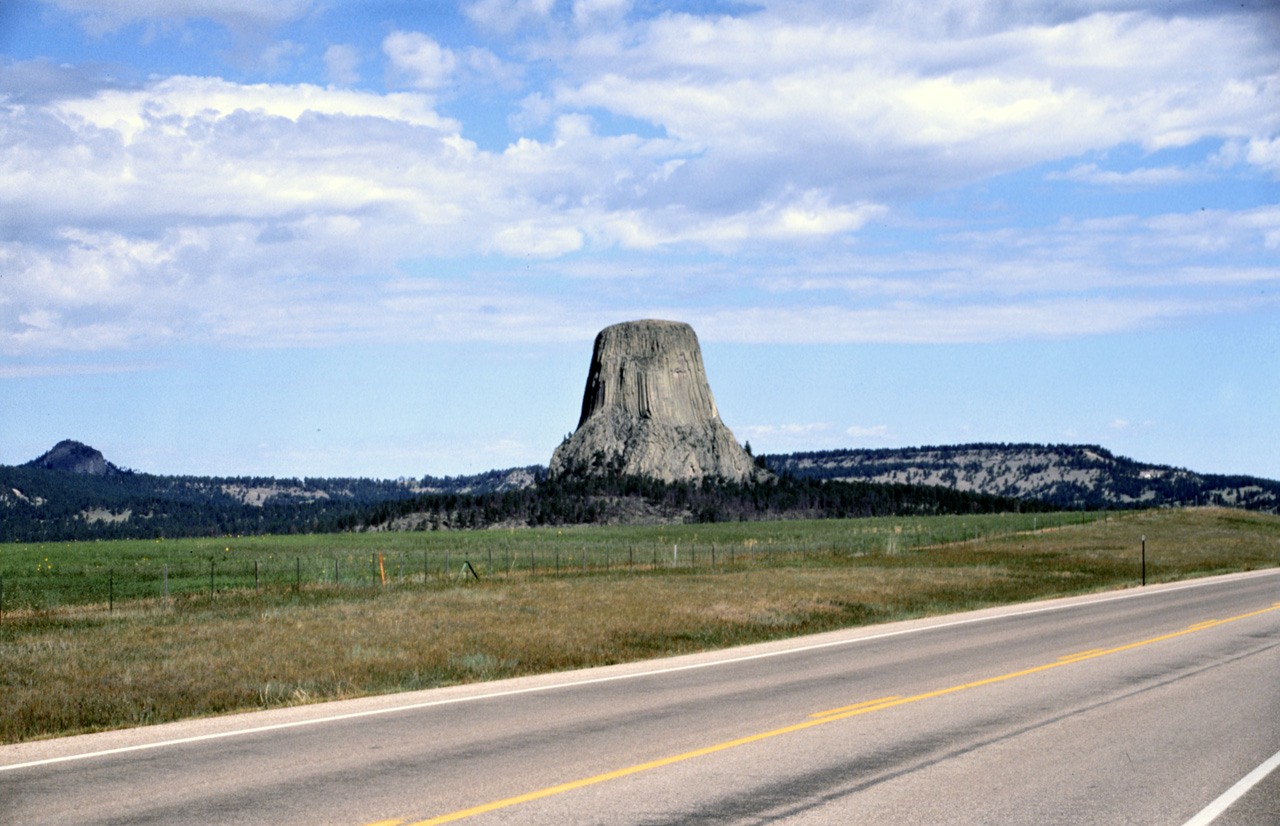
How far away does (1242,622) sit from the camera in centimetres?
2416

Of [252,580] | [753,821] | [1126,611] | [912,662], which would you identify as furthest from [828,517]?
[753,821]

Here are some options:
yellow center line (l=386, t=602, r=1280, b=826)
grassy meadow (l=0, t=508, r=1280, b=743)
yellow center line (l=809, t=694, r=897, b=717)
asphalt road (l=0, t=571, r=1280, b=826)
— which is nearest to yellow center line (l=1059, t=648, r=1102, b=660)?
yellow center line (l=386, t=602, r=1280, b=826)

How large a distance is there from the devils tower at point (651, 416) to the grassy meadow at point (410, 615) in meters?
113

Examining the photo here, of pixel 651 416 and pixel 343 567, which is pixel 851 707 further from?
pixel 651 416

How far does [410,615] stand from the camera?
27.2 metres

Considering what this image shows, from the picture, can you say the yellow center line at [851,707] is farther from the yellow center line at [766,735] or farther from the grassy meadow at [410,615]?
the grassy meadow at [410,615]

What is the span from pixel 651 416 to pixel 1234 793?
581ft

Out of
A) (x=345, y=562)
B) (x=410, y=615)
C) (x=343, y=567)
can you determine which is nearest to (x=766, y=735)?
(x=410, y=615)

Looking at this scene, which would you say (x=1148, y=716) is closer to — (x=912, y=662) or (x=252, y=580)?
(x=912, y=662)

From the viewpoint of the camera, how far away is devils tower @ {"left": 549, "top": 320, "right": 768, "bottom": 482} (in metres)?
180

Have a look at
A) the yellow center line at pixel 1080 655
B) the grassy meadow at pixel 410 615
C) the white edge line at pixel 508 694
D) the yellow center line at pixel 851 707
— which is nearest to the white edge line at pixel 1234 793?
the white edge line at pixel 508 694

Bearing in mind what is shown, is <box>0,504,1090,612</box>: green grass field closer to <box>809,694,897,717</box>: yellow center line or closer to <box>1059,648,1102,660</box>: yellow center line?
<box>809,694,897,717</box>: yellow center line

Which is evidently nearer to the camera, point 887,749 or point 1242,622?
point 887,749

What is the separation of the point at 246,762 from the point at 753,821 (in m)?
5.18
